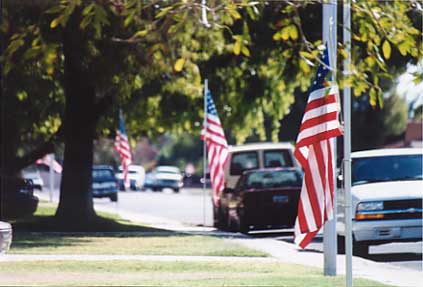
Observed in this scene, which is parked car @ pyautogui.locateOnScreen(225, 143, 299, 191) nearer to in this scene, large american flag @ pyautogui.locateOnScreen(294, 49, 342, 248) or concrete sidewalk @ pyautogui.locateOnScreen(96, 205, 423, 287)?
concrete sidewalk @ pyautogui.locateOnScreen(96, 205, 423, 287)

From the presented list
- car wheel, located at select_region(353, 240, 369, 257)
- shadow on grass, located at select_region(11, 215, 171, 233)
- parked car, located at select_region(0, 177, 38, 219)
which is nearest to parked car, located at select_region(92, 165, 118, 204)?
shadow on grass, located at select_region(11, 215, 171, 233)

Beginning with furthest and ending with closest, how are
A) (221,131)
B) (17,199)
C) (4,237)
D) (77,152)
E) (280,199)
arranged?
(221,131) → (77,152) → (280,199) → (17,199) → (4,237)

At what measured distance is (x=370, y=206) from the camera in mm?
19234

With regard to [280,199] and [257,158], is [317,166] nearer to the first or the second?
[280,199]

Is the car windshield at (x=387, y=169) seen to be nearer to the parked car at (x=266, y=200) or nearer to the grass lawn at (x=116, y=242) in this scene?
the grass lawn at (x=116, y=242)

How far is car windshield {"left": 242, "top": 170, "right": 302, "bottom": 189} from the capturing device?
86.4 ft

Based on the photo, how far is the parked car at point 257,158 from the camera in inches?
1240

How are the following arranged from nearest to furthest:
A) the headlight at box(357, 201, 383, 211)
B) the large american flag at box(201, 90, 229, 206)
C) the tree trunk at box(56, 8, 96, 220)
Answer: the headlight at box(357, 201, 383, 211) → the tree trunk at box(56, 8, 96, 220) → the large american flag at box(201, 90, 229, 206)

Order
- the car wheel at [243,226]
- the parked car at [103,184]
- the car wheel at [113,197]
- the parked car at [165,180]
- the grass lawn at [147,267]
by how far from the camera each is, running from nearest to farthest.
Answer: the grass lawn at [147,267]
the car wheel at [243,226]
the car wheel at [113,197]
the parked car at [103,184]
the parked car at [165,180]

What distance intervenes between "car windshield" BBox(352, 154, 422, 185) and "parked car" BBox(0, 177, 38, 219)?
7.78 meters

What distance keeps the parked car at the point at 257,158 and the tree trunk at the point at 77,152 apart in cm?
490

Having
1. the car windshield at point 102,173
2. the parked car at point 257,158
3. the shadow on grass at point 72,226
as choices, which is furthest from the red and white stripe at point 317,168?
the car windshield at point 102,173

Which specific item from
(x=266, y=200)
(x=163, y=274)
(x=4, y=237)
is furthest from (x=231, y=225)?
(x=4, y=237)

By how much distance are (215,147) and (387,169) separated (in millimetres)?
8428
